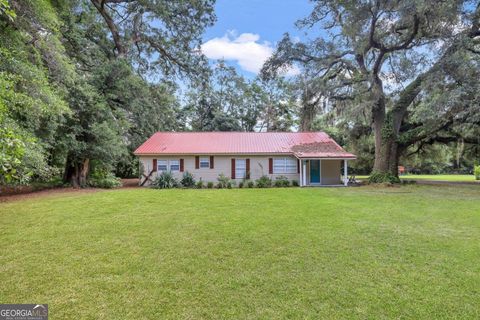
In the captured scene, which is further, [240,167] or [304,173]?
[240,167]

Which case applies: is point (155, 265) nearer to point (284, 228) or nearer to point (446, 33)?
point (284, 228)

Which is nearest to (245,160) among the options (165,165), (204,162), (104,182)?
(204,162)

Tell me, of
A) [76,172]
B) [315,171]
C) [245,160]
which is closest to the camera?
[76,172]

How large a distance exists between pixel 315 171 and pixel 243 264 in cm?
1463

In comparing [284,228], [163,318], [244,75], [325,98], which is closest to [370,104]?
[325,98]

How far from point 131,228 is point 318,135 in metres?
16.7

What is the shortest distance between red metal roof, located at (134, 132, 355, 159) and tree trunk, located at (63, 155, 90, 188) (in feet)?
9.97

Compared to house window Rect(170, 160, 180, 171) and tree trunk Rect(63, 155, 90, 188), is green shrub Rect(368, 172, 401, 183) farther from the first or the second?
tree trunk Rect(63, 155, 90, 188)

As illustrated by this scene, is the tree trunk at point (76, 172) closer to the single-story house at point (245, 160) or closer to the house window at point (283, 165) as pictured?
the single-story house at point (245, 160)

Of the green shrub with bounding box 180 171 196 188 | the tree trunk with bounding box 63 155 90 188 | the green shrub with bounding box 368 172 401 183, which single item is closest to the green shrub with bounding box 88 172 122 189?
the tree trunk with bounding box 63 155 90 188

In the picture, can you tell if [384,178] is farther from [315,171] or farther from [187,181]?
[187,181]

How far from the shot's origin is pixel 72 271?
12.8ft

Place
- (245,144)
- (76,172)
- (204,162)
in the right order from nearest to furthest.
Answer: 1. (76,172)
2. (204,162)
3. (245,144)

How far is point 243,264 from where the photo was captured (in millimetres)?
4168
